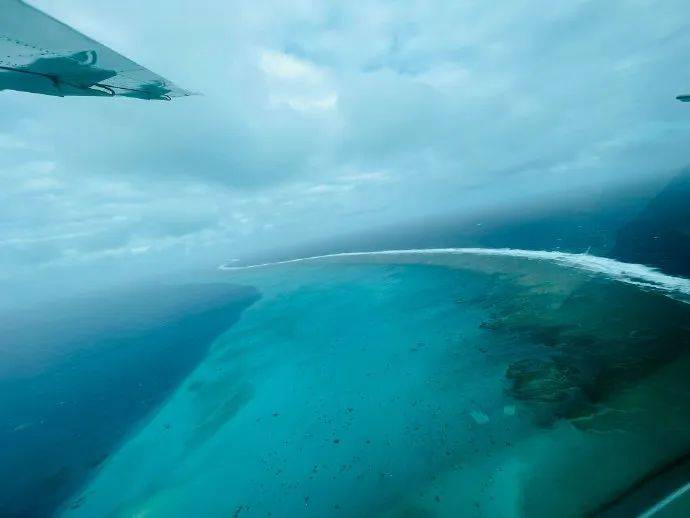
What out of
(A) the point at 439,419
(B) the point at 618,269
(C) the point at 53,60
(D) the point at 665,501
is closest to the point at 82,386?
(A) the point at 439,419

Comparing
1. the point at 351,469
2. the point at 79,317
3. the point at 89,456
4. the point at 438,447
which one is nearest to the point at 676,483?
the point at 438,447

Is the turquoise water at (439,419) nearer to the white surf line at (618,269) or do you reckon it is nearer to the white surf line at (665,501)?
the white surf line at (665,501)

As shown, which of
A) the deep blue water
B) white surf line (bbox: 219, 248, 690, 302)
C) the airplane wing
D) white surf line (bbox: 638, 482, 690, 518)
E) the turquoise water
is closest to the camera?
the airplane wing

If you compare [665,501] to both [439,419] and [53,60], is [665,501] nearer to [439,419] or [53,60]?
[439,419]

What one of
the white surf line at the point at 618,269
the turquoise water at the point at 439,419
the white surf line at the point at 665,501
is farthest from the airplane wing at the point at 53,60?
the white surf line at the point at 618,269

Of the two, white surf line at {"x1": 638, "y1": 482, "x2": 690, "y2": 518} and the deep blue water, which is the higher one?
white surf line at {"x1": 638, "y1": 482, "x2": 690, "y2": 518}

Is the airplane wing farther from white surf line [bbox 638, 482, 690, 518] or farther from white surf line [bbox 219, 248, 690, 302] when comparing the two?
white surf line [bbox 219, 248, 690, 302]

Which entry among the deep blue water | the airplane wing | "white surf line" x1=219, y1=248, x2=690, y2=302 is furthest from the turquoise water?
the airplane wing
